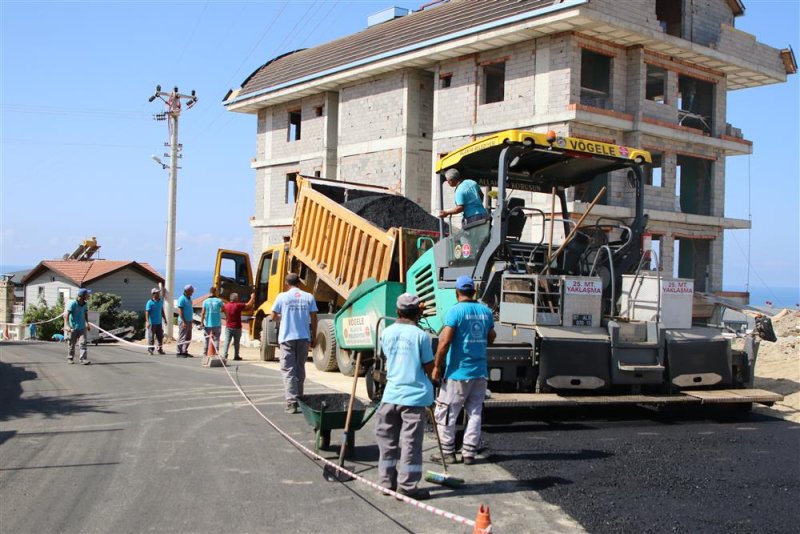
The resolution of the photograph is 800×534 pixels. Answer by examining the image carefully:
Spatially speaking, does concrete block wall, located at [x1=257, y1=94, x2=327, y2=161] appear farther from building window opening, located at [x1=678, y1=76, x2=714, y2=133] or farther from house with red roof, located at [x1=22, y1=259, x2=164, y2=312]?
building window opening, located at [x1=678, y1=76, x2=714, y2=133]

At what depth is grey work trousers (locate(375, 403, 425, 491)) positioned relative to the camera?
5.55 metres

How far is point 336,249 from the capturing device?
45.7 ft

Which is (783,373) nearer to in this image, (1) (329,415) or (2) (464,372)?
(2) (464,372)

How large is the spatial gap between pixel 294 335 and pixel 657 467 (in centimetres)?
420

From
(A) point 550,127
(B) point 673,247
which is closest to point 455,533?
(A) point 550,127

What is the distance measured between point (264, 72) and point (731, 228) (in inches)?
835

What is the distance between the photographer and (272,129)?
1299 inches

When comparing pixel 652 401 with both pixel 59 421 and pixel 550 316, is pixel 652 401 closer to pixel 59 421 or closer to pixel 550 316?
pixel 550 316

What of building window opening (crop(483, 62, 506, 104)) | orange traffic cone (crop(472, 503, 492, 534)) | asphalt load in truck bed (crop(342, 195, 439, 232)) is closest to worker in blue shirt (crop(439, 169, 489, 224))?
asphalt load in truck bed (crop(342, 195, 439, 232))

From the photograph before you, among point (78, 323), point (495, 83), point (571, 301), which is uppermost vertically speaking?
point (495, 83)

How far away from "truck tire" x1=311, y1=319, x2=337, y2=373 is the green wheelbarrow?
6.53 meters

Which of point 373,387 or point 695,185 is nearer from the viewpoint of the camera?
point 373,387

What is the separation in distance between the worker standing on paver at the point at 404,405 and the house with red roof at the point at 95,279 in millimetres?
37348

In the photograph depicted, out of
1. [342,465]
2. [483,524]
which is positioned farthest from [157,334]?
[483,524]
